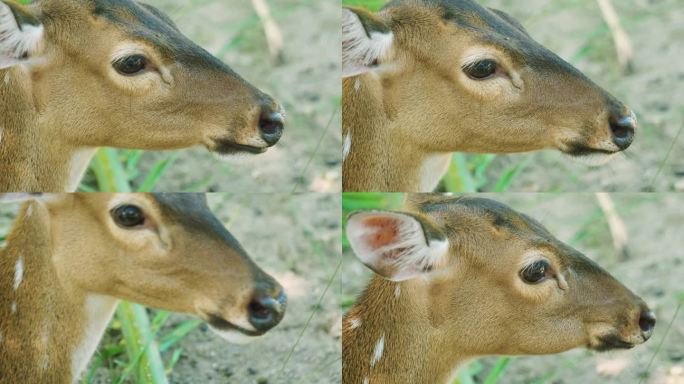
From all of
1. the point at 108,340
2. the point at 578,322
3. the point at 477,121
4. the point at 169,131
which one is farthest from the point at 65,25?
the point at 578,322

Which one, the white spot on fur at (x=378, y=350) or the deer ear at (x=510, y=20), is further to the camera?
the deer ear at (x=510, y=20)

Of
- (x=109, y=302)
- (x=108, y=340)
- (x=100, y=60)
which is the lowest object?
(x=108, y=340)

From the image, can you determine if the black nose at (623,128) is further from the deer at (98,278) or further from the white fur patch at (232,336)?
the white fur patch at (232,336)

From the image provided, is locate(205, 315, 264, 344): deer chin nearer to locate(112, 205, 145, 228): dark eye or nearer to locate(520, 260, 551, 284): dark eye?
locate(112, 205, 145, 228): dark eye

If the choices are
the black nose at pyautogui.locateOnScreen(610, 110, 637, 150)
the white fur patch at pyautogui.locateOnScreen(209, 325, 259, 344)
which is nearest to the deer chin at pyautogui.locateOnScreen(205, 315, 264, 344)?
the white fur patch at pyautogui.locateOnScreen(209, 325, 259, 344)

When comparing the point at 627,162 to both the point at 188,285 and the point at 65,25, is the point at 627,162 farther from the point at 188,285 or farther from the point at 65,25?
the point at 65,25

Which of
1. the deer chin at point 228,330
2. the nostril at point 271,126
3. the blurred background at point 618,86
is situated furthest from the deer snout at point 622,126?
the deer chin at point 228,330
